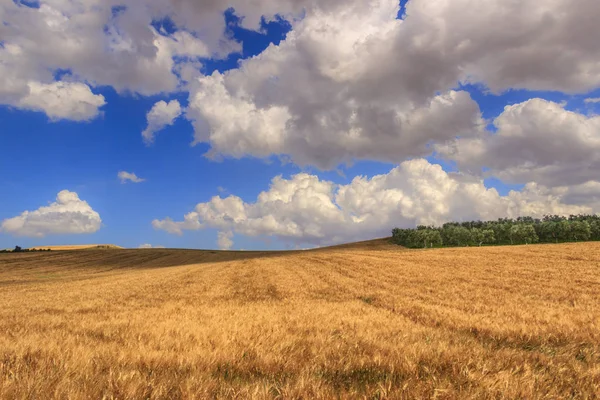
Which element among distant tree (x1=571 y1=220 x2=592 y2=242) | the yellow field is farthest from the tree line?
the yellow field

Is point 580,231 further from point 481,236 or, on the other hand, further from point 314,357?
point 314,357

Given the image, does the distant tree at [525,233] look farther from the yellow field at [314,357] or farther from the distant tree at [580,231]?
the yellow field at [314,357]

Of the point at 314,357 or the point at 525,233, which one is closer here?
the point at 314,357

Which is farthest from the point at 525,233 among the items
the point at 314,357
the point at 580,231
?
the point at 314,357

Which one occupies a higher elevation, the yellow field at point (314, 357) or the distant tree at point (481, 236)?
the yellow field at point (314, 357)

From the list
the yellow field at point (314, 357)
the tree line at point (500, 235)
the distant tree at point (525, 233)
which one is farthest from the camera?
the distant tree at point (525, 233)

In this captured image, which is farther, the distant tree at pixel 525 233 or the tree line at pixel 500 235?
the distant tree at pixel 525 233

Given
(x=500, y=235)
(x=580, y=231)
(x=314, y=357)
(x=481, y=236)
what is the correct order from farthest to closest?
(x=500, y=235)
(x=481, y=236)
(x=580, y=231)
(x=314, y=357)

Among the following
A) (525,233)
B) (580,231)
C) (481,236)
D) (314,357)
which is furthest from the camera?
(525,233)

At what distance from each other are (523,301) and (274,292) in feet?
34.4

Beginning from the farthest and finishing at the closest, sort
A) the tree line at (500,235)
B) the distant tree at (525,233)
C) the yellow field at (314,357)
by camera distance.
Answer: the distant tree at (525,233) → the tree line at (500,235) → the yellow field at (314,357)

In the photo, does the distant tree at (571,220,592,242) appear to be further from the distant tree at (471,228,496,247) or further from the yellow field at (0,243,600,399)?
the yellow field at (0,243,600,399)

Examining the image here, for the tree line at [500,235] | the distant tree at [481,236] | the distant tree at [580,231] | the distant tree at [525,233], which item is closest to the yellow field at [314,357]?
the tree line at [500,235]

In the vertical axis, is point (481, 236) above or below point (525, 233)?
below
